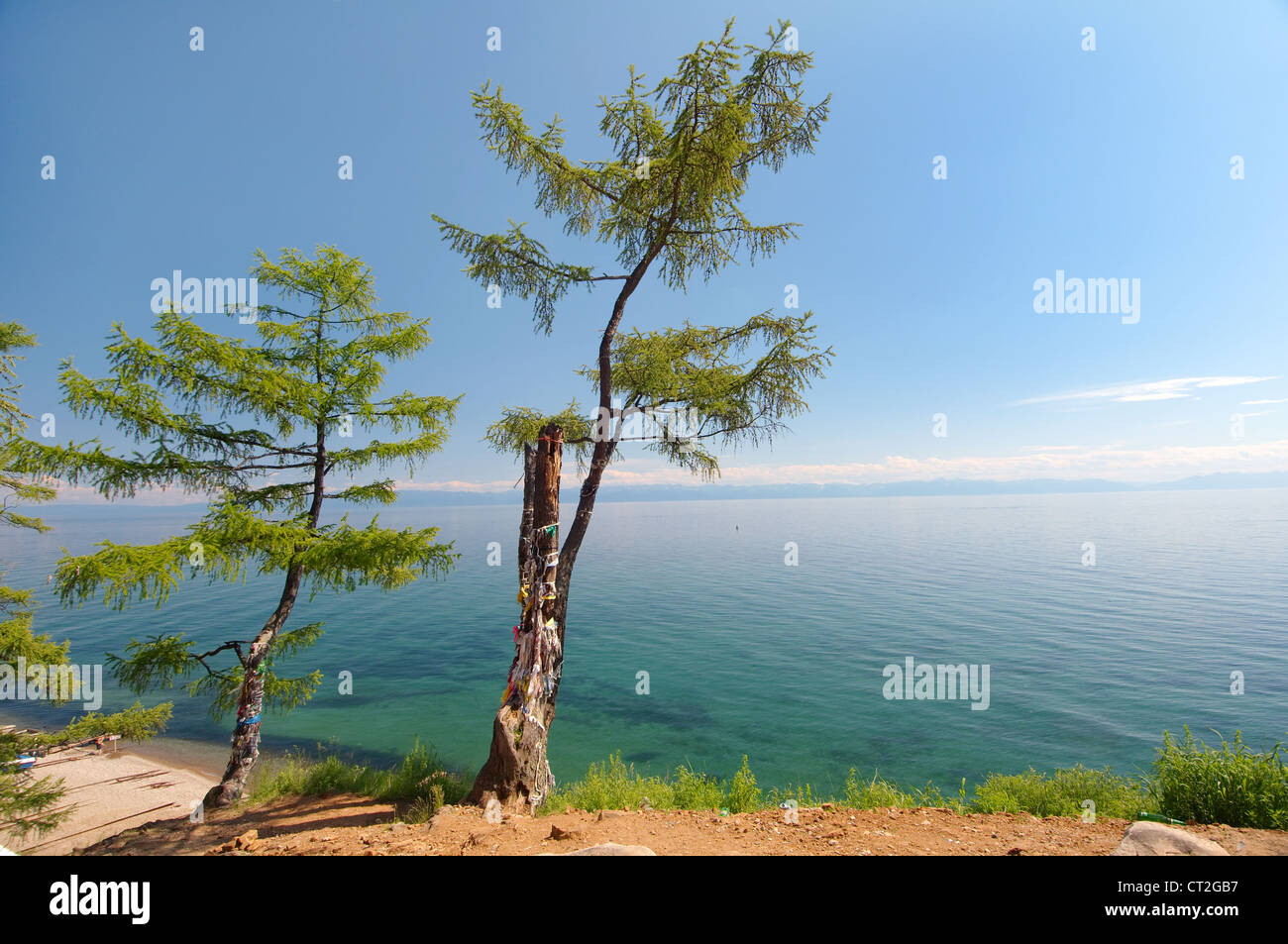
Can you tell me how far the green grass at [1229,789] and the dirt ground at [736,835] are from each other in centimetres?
97

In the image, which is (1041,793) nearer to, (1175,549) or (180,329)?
(180,329)

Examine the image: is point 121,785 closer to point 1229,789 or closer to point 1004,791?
point 1004,791

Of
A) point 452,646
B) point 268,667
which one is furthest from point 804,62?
point 452,646

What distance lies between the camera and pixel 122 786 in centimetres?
1902

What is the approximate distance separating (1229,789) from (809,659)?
76.0ft

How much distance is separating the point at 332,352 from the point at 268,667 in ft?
22.5

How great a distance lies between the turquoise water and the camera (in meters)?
19.0

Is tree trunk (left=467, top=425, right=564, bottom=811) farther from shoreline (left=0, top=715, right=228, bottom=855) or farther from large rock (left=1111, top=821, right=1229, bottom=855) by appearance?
shoreline (left=0, top=715, right=228, bottom=855)

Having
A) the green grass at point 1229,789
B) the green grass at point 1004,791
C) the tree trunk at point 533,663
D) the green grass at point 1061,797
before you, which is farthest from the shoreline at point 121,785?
the green grass at point 1229,789

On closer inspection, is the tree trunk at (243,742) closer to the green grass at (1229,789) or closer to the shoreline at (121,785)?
the shoreline at (121,785)

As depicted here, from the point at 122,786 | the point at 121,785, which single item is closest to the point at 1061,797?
the point at 122,786

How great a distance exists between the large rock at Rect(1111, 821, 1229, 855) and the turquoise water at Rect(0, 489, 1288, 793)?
1245cm

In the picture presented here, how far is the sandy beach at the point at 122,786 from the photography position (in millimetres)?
15727
